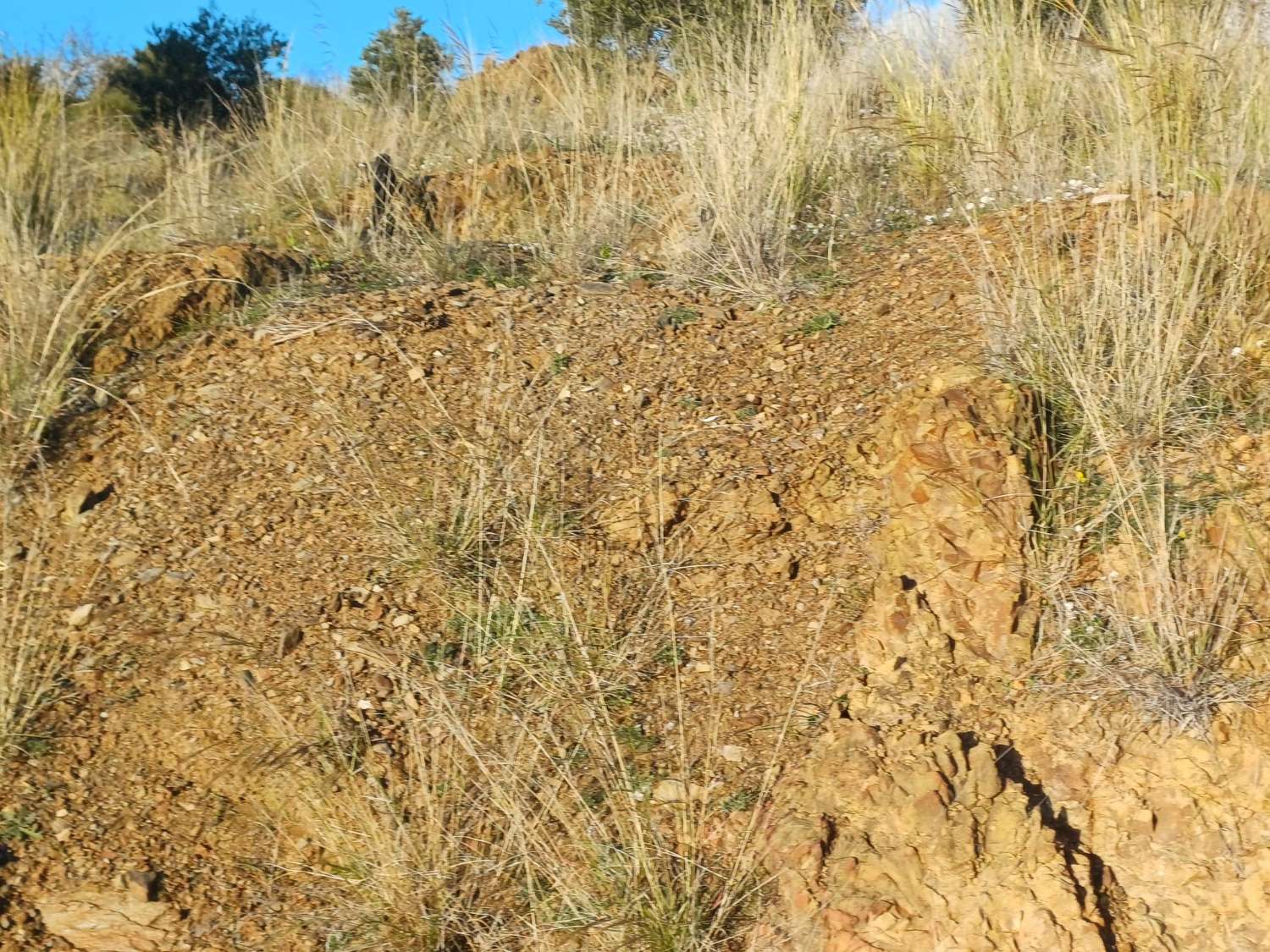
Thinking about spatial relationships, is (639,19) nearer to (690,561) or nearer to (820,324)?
(820,324)

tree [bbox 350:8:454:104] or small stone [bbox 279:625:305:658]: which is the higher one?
tree [bbox 350:8:454:104]

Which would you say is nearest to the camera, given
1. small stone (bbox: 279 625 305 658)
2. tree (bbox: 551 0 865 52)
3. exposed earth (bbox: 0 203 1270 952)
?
exposed earth (bbox: 0 203 1270 952)

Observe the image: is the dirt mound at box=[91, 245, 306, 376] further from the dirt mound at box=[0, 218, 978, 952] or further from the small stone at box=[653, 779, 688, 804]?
the small stone at box=[653, 779, 688, 804]

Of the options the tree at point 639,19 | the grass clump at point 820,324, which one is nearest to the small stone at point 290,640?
the grass clump at point 820,324

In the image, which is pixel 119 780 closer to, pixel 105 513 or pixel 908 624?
pixel 105 513

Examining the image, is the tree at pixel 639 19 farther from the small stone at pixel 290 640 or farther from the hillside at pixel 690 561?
the small stone at pixel 290 640

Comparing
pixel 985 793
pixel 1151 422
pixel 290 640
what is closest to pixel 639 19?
pixel 1151 422

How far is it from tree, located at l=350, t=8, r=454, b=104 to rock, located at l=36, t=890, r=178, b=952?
5532mm

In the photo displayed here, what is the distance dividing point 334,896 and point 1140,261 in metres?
2.69

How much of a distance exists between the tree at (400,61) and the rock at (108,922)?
218 inches

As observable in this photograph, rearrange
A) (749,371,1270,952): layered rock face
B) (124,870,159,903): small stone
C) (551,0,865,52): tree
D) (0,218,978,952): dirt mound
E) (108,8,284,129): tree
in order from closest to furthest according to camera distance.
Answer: (749,371,1270,952): layered rock face < (124,870,159,903): small stone < (0,218,978,952): dirt mound < (551,0,865,52): tree < (108,8,284,129): tree

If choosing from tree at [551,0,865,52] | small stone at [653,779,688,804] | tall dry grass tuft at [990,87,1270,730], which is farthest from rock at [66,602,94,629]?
tree at [551,0,865,52]

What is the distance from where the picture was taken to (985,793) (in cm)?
301

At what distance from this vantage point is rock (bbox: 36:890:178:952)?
121 inches
